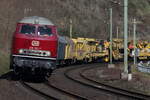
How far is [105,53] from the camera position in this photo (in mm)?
53844

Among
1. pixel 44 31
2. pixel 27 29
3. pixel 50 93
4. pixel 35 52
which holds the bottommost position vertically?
pixel 50 93

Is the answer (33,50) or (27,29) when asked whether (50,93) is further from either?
(27,29)

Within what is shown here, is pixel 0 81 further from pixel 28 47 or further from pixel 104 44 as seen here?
pixel 104 44

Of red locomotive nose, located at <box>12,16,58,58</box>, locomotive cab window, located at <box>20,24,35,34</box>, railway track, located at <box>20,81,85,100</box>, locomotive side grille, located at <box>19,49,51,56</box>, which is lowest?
railway track, located at <box>20,81,85,100</box>

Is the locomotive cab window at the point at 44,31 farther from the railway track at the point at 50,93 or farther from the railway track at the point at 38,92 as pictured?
the railway track at the point at 38,92

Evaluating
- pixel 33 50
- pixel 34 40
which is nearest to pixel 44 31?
pixel 34 40

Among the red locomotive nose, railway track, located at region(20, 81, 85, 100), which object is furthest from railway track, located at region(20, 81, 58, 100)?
the red locomotive nose

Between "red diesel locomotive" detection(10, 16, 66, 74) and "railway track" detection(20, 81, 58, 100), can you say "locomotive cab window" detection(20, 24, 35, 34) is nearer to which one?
"red diesel locomotive" detection(10, 16, 66, 74)

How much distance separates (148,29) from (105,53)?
4586 centimetres

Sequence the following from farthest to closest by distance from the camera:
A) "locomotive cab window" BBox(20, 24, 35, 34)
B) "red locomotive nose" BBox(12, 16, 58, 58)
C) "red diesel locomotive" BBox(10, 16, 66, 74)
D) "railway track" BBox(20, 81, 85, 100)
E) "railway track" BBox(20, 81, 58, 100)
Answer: "locomotive cab window" BBox(20, 24, 35, 34)
"red locomotive nose" BBox(12, 16, 58, 58)
"red diesel locomotive" BBox(10, 16, 66, 74)
"railway track" BBox(20, 81, 85, 100)
"railway track" BBox(20, 81, 58, 100)

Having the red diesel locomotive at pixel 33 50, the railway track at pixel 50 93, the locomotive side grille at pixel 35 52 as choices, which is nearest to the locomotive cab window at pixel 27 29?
the red diesel locomotive at pixel 33 50

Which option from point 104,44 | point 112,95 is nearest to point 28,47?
point 112,95

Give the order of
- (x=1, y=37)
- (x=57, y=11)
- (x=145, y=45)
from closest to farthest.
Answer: (x=1, y=37)
(x=145, y=45)
(x=57, y=11)

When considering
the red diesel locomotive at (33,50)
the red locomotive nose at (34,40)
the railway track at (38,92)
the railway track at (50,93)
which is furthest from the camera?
the red locomotive nose at (34,40)
